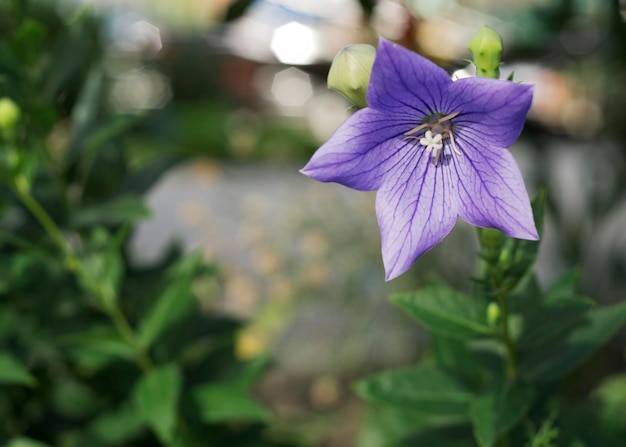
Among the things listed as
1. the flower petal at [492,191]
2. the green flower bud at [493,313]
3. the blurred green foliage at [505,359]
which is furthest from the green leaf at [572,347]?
the flower petal at [492,191]

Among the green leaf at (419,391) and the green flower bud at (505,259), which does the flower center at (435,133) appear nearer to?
the green flower bud at (505,259)

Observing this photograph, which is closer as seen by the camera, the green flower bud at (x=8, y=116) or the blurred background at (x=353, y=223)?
the green flower bud at (x=8, y=116)

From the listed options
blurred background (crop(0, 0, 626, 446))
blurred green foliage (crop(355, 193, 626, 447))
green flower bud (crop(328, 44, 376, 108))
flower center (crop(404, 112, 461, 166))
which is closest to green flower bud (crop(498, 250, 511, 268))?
blurred green foliage (crop(355, 193, 626, 447))

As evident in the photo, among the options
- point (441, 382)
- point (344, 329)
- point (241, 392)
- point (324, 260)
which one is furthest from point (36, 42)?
point (344, 329)

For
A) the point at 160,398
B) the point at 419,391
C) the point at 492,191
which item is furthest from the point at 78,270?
the point at 492,191

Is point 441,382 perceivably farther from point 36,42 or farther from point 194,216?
point 194,216

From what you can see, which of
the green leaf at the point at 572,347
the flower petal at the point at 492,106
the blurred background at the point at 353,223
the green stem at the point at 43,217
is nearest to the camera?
the flower petal at the point at 492,106

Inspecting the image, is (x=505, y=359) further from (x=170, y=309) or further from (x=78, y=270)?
(x=78, y=270)
